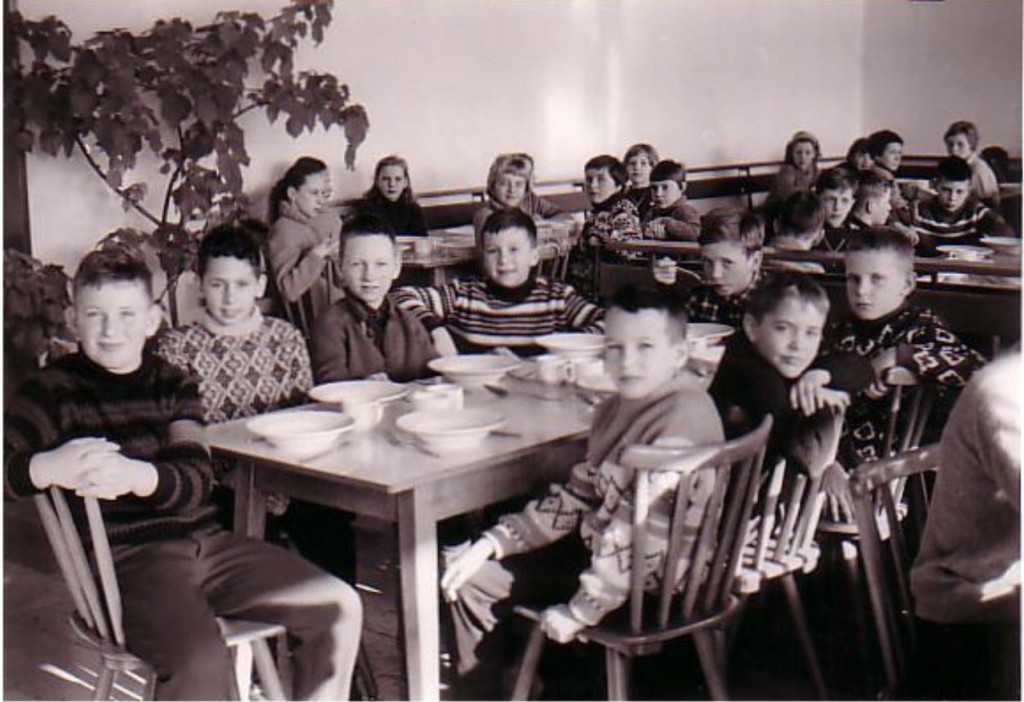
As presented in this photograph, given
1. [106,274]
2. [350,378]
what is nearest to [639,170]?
[350,378]

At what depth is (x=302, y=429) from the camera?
5.94 feet

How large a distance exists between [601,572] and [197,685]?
1.68 ft

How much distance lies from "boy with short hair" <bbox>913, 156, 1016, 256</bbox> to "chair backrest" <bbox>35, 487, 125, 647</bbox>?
2637 millimetres

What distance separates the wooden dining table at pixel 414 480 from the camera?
5.32 feet

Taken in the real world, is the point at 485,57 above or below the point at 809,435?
above

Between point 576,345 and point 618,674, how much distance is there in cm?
75

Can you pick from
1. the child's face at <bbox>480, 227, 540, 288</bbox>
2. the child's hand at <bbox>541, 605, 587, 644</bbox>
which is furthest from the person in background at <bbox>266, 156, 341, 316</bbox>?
the child's hand at <bbox>541, 605, 587, 644</bbox>

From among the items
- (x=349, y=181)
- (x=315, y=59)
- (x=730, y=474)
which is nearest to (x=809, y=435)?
(x=730, y=474)

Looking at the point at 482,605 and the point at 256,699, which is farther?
the point at 256,699

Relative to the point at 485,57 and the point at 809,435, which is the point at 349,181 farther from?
the point at 809,435

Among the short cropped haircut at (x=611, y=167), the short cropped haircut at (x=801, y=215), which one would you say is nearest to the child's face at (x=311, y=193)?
the short cropped haircut at (x=611, y=167)

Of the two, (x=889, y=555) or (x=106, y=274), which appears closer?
(x=106, y=274)

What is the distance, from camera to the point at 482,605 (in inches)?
68.6

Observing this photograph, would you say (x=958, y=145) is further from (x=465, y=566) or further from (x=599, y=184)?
(x=465, y=566)
